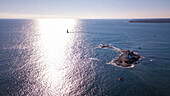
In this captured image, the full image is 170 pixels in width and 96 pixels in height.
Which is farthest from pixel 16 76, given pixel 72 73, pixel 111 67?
pixel 111 67

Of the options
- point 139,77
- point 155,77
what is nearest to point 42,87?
point 139,77

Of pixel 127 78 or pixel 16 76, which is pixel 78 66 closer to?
pixel 127 78

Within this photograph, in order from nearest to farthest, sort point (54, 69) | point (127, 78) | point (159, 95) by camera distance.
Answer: point (159, 95) < point (127, 78) < point (54, 69)

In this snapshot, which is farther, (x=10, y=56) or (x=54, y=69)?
(x=10, y=56)

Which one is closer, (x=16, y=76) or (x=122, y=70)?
(x=16, y=76)

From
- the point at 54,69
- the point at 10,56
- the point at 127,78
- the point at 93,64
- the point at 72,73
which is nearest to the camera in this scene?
the point at 127,78

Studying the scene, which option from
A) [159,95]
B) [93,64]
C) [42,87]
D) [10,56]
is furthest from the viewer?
[10,56]

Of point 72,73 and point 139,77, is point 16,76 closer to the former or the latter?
point 72,73

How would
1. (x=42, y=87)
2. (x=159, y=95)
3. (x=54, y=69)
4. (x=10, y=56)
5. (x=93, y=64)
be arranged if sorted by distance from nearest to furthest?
(x=159, y=95), (x=42, y=87), (x=54, y=69), (x=93, y=64), (x=10, y=56)
